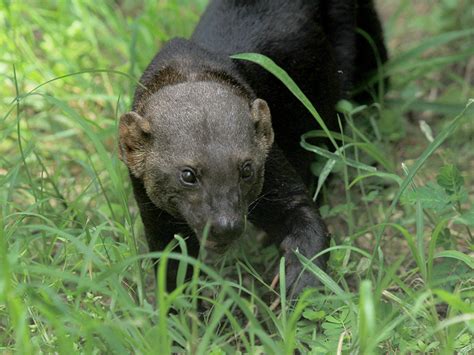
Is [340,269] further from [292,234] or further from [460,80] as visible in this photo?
[460,80]

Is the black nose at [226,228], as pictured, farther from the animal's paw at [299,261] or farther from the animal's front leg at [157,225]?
the animal's front leg at [157,225]

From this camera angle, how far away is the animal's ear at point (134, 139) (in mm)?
4410

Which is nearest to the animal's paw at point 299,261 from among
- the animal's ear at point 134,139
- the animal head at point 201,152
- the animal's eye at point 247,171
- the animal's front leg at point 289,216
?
the animal's front leg at point 289,216

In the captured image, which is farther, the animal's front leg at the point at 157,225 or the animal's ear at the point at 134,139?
the animal's front leg at the point at 157,225

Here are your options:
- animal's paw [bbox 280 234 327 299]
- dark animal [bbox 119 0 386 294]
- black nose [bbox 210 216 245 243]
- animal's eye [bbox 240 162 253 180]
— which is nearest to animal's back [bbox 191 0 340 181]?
dark animal [bbox 119 0 386 294]

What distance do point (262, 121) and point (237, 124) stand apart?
26 centimetres

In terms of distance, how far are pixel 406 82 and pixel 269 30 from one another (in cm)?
187

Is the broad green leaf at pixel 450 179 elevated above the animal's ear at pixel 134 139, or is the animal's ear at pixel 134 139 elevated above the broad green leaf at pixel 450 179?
the animal's ear at pixel 134 139

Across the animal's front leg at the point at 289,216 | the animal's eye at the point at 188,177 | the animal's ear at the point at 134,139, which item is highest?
the animal's ear at the point at 134,139

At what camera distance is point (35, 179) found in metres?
5.75

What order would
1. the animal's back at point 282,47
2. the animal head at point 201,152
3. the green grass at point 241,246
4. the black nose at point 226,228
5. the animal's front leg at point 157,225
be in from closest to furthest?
the green grass at point 241,246, the black nose at point 226,228, the animal head at point 201,152, the animal's front leg at point 157,225, the animal's back at point 282,47

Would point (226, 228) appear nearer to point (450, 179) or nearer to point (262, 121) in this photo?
point (262, 121)

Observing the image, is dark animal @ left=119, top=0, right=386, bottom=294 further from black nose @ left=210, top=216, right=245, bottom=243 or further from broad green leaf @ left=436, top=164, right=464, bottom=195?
broad green leaf @ left=436, top=164, right=464, bottom=195

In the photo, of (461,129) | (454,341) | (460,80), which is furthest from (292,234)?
(460,80)
